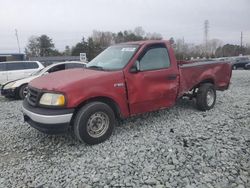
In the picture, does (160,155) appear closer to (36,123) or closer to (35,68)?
(36,123)

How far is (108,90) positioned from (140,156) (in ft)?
4.29

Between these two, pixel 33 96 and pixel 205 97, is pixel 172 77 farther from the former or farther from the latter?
pixel 33 96

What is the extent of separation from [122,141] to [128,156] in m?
0.64

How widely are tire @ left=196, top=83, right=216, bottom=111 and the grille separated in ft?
13.3

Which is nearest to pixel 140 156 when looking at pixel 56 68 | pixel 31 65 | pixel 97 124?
pixel 97 124

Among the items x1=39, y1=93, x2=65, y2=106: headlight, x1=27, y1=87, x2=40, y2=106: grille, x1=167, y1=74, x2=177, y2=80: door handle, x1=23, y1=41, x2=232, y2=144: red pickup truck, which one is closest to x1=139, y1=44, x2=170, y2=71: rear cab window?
x1=23, y1=41, x2=232, y2=144: red pickup truck

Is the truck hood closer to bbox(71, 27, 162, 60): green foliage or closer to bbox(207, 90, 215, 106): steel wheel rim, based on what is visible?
bbox(207, 90, 215, 106): steel wheel rim

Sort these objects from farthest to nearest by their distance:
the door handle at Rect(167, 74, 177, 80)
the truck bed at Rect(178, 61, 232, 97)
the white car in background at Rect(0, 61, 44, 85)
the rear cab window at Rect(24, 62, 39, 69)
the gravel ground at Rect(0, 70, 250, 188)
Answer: the rear cab window at Rect(24, 62, 39, 69)
the white car in background at Rect(0, 61, 44, 85)
the truck bed at Rect(178, 61, 232, 97)
the door handle at Rect(167, 74, 177, 80)
the gravel ground at Rect(0, 70, 250, 188)

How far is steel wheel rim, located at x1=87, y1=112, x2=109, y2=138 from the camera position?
4.51 metres

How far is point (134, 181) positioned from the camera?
3432 millimetres

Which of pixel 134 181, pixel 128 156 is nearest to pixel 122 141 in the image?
pixel 128 156

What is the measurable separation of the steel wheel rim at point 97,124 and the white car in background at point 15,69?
9066mm

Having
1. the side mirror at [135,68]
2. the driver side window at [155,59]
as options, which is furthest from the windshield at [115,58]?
the driver side window at [155,59]

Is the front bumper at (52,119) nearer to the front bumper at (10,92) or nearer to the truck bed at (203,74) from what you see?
Answer: the truck bed at (203,74)
